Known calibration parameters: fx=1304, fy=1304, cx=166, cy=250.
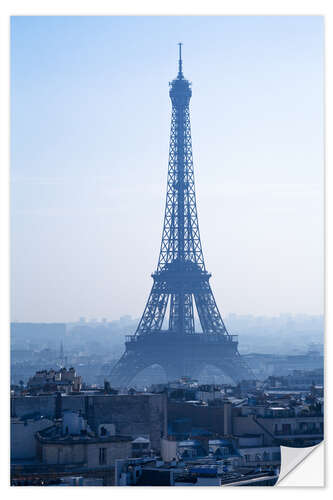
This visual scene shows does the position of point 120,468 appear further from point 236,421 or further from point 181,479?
point 236,421

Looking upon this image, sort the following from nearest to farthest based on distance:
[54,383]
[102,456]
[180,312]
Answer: [102,456]
[54,383]
[180,312]

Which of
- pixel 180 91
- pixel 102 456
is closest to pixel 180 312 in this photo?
pixel 180 91

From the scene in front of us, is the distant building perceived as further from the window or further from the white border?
the white border

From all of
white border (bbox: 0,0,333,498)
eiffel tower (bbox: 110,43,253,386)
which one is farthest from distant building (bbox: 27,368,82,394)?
white border (bbox: 0,0,333,498)

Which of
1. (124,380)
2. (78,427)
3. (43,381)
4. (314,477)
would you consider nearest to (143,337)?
(124,380)
